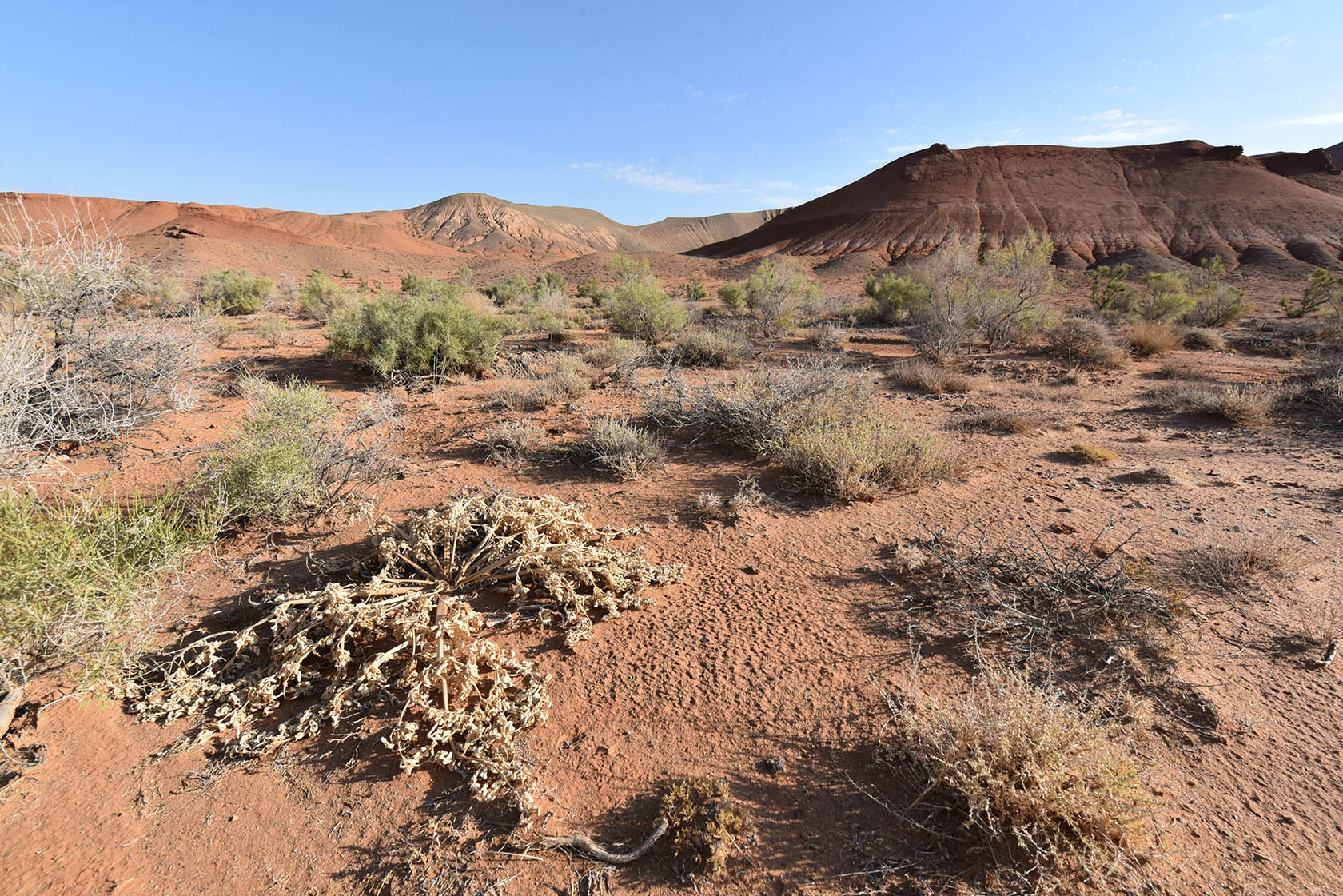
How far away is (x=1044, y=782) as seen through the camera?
74.2 inches

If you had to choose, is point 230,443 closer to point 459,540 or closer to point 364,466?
point 364,466

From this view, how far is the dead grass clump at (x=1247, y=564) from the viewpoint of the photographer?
3.36 metres

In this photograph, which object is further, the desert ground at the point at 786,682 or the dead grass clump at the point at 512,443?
the dead grass clump at the point at 512,443

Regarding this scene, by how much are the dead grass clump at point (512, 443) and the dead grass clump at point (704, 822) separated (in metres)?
3.67

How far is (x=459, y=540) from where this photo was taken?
11.4 ft

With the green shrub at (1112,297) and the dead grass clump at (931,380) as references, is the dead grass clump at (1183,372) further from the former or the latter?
the green shrub at (1112,297)

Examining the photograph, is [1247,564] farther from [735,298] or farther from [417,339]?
[735,298]

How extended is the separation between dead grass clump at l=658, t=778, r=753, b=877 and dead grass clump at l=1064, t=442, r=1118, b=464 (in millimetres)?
5300

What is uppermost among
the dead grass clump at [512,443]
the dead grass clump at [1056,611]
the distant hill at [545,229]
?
the distant hill at [545,229]

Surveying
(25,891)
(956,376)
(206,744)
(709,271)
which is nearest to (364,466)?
(206,744)

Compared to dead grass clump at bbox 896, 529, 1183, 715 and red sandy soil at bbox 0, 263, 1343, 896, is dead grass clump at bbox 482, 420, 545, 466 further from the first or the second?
dead grass clump at bbox 896, 529, 1183, 715

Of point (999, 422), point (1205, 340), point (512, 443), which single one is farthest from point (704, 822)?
point (1205, 340)

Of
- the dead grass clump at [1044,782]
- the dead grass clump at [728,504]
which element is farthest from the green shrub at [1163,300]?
the dead grass clump at [1044,782]

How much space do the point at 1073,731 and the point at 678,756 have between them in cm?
149
